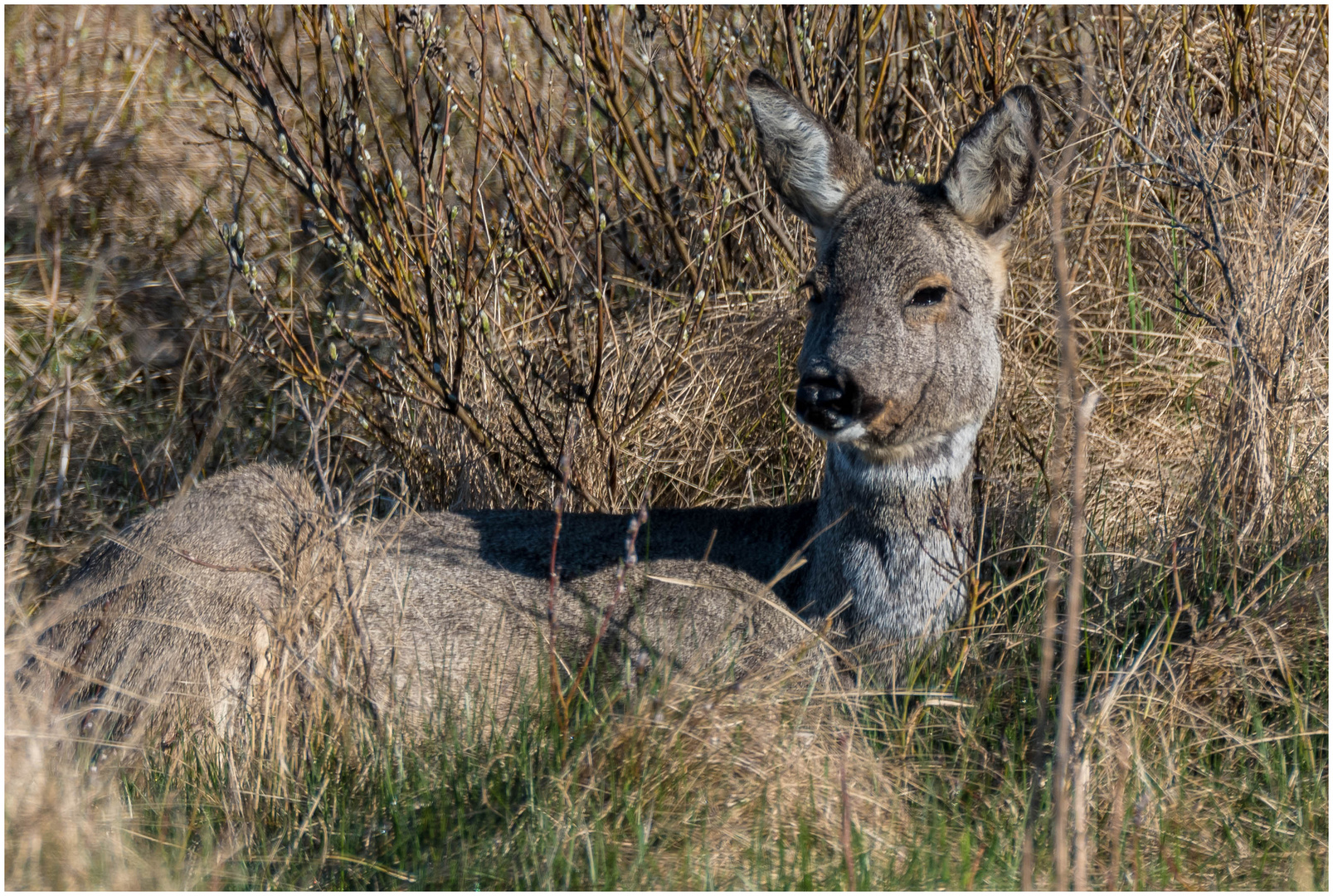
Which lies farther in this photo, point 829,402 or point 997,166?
point 997,166

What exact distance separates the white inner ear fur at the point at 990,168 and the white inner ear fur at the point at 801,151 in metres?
0.38

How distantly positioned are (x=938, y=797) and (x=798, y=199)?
1909mm

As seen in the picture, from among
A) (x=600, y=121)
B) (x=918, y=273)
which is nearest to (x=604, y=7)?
(x=600, y=121)

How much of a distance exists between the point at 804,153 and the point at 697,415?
1525 millimetres

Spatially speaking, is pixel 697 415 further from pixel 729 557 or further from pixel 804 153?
pixel 804 153

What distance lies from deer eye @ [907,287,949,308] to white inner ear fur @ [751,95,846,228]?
0.51 metres

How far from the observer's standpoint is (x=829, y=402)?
346 centimetres

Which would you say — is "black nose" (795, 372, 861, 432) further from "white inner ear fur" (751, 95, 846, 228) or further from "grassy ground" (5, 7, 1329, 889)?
"white inner ear fur" (751, 95, 846, 228)

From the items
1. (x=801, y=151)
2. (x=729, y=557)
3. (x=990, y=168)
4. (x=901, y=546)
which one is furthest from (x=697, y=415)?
(x=990, y=168)

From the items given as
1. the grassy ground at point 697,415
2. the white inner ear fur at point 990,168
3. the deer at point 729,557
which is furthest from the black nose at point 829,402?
the white inner ear fur at point 990,168

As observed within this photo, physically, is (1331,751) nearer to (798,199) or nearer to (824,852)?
(824,852)

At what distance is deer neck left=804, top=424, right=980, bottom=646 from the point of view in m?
3.71

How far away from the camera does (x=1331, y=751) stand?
311cm

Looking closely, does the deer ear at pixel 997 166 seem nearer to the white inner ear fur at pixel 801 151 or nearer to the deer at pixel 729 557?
the deer at pixel 729 557
